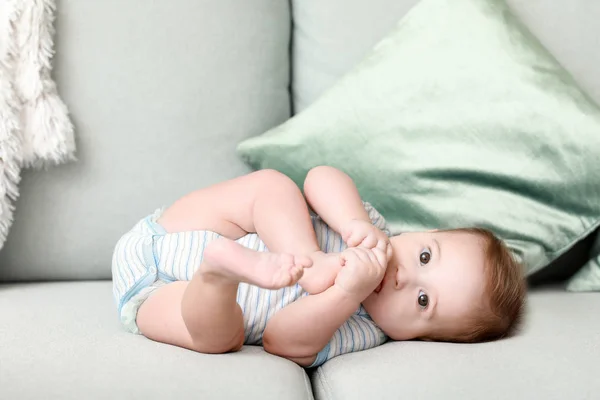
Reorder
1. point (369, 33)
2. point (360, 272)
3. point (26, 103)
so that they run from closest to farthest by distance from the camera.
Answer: point (360, 272), point (26, 103), point (369, 33)

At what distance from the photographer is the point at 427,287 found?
118 centimetres

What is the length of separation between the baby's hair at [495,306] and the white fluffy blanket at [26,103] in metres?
0.83

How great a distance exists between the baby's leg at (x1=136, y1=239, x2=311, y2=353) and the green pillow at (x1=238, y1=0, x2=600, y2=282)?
47cm

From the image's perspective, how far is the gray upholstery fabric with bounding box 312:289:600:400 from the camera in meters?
0.95

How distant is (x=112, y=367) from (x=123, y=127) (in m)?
0.65

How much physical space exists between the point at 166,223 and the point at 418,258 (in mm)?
463

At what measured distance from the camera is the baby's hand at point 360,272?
3.53 ft

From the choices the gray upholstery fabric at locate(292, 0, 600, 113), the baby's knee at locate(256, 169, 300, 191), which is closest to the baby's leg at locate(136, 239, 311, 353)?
the baby's knee at locate(256, 169, 300, 191)

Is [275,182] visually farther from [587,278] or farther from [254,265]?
[587,278]

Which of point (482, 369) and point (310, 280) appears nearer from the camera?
point (482, 369)

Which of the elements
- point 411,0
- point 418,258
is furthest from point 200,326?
point 411,0

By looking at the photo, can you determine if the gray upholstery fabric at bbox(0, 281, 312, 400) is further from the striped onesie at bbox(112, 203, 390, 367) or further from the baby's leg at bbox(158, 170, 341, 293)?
the baby's leg at bbox(158, 170, 341, 293)

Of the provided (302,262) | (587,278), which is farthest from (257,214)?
(587,278)

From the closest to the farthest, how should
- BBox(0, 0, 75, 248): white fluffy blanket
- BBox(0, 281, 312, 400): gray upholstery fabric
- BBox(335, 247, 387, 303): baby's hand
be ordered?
BBox(0, 281, 312, 400): gray upholstery fabric, BBox(335, 247, 387, 303): baby's hand, BBox(0, 0, 75, 248): white fluffy blanket
